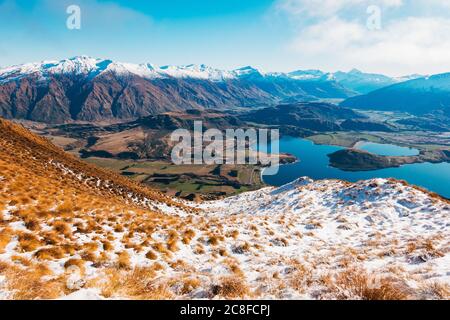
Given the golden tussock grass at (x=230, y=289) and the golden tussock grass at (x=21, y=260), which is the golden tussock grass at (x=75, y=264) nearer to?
the golden tussock grass at (x=21, y=260)

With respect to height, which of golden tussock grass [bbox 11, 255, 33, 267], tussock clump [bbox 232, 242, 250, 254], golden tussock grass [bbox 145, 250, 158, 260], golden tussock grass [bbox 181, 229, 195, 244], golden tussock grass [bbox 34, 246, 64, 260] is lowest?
tussock clump [bbox 232, 242, 250, 254]

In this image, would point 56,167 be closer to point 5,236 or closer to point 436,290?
point 5,236

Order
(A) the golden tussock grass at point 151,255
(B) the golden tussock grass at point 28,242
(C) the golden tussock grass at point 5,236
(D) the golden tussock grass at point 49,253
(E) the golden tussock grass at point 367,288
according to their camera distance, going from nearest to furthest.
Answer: (E) the golden tussock grass at point 367,288
(D) the golden tussock grass at point 49,253
(C) the golden tussock grass at point 5,236
(B) the golden tussock grass at point 28,242
(A) the golden tussock grass at point 151,255

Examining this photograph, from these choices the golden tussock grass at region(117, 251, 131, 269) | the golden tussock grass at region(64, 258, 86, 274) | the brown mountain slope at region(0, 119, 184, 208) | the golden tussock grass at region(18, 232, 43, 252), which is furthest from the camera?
the brown mountain slope at region(0, 119, 184, 208)

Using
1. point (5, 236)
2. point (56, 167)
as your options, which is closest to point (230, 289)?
point (5, 236)

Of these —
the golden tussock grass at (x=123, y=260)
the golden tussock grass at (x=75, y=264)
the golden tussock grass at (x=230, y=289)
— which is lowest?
the golden tussock grass at (x=123, y=260)

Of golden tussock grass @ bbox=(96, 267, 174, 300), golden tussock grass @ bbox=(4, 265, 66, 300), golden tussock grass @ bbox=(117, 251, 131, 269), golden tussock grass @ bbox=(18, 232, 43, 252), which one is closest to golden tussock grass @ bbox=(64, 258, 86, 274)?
golden tussock grass @ bbox=(4, 265, 66, 300)

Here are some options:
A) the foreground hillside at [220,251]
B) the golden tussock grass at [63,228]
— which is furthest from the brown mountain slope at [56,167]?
the golden tussock grass at [63,228]

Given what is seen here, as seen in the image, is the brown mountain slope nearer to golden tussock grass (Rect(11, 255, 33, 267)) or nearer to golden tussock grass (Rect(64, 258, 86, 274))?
golden tussock grass (Rect(11, 255, 33, 267))
